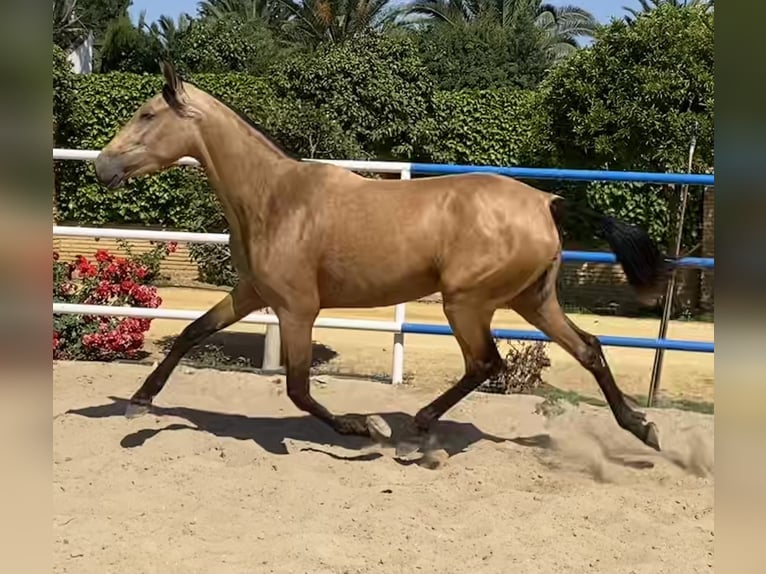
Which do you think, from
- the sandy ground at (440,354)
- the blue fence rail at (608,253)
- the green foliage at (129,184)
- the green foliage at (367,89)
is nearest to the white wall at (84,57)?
the green foliage at (129,184)

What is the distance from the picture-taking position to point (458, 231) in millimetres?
3594

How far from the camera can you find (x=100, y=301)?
6.11m

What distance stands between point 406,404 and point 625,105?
7187mm

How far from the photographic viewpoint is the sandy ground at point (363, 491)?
2766 millimetres

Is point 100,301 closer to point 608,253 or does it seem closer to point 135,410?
point 135,410

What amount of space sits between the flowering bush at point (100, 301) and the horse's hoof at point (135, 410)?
1.78 metres

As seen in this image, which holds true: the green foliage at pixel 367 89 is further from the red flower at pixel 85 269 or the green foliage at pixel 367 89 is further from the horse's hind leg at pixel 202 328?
the horse's hind leg at pixel 202 328

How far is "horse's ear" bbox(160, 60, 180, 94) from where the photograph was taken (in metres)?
3.63

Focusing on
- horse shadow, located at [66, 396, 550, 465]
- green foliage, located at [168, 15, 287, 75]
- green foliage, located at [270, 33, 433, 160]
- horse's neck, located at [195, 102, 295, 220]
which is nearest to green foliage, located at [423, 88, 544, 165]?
green foliage, located at [270, 33, 433, 160]

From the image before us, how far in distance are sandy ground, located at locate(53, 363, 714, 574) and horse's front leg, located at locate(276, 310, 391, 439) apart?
0.38ft

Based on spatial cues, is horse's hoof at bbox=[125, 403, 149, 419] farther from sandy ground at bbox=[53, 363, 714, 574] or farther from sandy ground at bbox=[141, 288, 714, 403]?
sandy ground at bbox=[141, 288, 714, 403]

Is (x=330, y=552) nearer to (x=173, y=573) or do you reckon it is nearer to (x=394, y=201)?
(x=173, y=573)

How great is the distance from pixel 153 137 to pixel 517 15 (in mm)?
30256

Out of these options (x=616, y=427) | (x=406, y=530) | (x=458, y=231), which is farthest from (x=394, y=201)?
(x=616, y=427)
